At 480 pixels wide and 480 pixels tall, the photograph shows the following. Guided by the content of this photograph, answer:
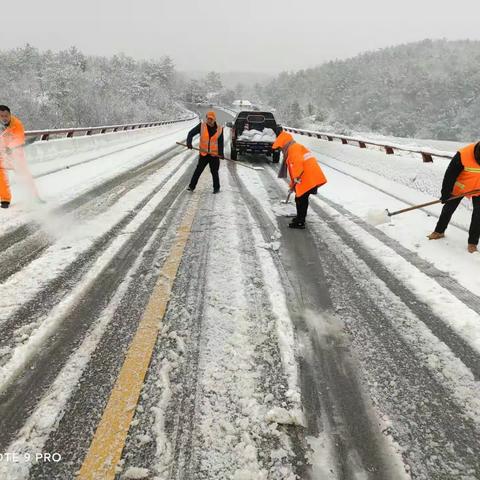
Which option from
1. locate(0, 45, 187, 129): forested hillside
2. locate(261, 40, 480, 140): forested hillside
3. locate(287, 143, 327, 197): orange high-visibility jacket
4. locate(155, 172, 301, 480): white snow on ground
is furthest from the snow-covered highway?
locate(261, 40, 480, 140): forested hillside

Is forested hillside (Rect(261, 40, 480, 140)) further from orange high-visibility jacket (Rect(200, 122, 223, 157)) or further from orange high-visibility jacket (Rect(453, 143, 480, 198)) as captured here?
orange high-visibility jacket (Rect(453, 143, 480, 198))

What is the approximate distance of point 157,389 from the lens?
2.30 meters

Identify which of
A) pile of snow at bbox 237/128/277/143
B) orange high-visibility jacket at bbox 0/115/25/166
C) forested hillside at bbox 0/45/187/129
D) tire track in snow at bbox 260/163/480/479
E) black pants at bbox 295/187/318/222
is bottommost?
tire track in snow at bbox 260/163/480/479

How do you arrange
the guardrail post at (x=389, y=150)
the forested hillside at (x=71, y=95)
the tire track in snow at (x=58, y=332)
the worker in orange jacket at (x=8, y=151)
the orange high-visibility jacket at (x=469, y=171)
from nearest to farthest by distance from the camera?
the tire track in snow at (x=58, y=332), the orange high-visibility jacket at (x=469, y=171), the worker in orange jacket at (x=8, y=151), the guardrail post at (x=389, y=150), the forested hillside at (x=71, y=95)

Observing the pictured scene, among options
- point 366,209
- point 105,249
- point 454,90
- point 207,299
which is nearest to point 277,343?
point 207,299

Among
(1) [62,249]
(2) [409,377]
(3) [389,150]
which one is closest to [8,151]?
(1) [62,249]

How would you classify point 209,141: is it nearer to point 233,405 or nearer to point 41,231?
point 41,231

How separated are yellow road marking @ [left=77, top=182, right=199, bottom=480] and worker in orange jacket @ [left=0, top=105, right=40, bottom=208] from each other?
4.20m

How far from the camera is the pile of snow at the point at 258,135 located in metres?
13.6

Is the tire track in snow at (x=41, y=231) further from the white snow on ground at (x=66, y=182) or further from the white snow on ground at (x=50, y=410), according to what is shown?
the white snow on ground at (x=50, y=410)

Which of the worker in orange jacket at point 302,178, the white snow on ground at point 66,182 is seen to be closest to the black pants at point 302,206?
the worker in orange jacket at point 302,178

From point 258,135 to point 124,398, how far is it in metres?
12.6

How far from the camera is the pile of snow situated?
13559 mm

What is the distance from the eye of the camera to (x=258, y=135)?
13789mm
